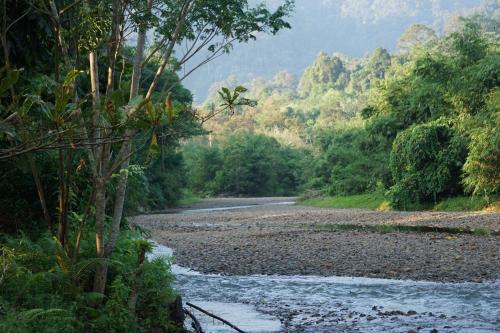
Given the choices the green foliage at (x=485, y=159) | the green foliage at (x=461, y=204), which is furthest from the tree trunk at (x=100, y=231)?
the green foliage at (x=461, y=204)

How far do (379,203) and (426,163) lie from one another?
6.03 m

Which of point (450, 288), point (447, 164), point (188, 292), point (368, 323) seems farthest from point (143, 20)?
point (447, 164)

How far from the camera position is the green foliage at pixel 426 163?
32094mm

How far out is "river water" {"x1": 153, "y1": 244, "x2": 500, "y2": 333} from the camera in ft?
28.2

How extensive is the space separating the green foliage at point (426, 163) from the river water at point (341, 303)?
2088cm

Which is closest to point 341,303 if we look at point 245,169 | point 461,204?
point 461,204

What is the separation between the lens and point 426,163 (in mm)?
33781

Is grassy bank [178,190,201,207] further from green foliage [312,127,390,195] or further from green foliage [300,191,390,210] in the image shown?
green foliage [300,191,390,210]

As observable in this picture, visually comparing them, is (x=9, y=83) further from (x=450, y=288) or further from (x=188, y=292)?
(x=450, y=288)

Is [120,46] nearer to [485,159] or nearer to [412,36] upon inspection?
[485,159]

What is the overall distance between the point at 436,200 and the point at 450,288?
76.6ft

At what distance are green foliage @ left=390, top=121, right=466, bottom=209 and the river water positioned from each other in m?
20.9

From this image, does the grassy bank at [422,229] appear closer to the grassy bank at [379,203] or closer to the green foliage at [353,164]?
the grassy bank at [379,203]

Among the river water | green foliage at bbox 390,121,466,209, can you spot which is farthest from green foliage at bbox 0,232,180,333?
green foliage at bbox 390,121,466,209
